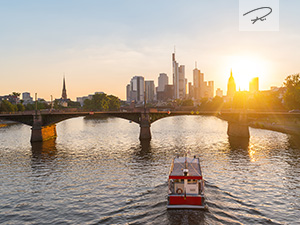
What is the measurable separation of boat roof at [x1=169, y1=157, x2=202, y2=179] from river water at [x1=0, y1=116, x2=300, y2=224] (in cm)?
321

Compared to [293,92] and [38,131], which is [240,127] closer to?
[293,92]

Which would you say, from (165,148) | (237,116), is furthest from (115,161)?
(237,116)

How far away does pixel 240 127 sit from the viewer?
76.4 meters

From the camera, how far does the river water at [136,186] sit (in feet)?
76.3

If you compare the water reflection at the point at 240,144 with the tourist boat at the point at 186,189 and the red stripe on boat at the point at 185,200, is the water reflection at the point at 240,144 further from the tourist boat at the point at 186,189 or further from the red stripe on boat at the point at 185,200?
the red stripe on boat at the point at 185,200

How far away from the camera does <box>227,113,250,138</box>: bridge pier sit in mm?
75500

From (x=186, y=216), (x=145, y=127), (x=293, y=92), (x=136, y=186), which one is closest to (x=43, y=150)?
(x=145, y=127)

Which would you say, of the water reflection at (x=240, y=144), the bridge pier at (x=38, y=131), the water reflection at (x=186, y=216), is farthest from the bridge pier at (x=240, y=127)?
the water reflection at (x=186, y=216)

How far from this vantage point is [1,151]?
5841cm

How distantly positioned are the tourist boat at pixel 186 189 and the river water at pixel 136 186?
64 cm

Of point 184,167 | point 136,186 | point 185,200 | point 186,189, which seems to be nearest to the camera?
point 185,200

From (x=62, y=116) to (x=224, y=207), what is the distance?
205 feet

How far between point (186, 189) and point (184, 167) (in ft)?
9.65

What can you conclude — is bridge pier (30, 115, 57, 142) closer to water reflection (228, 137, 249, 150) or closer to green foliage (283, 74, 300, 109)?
water reflection (228, 137, 249, 150)
